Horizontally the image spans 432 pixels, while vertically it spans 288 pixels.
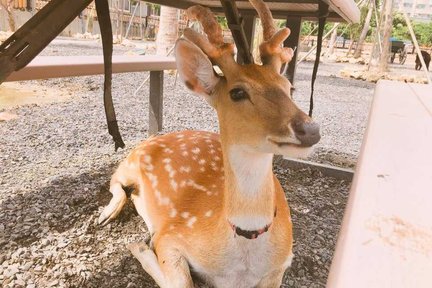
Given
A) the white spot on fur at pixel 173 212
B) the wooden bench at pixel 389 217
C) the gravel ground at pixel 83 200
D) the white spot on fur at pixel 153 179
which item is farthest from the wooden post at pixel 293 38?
the wooden bench at pixel 389 217

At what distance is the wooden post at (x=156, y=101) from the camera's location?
11.1 ft

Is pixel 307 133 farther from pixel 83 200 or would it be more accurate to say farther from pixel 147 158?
pixel 83 200

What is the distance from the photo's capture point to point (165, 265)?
59.1 inches

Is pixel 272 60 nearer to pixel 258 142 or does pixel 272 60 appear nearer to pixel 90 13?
pixel 258 142

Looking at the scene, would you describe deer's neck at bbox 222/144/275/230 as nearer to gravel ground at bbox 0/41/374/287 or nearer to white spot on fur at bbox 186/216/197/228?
white spot on fur at bbox 186/216/197/228

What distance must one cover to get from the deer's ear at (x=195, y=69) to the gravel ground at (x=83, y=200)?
Result: 768 mm

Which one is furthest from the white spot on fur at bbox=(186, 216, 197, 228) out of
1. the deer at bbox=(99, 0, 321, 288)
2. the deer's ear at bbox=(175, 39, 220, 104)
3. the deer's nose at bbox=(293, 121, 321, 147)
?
the deer's nose at bbox=(293, 121, 321, 147)

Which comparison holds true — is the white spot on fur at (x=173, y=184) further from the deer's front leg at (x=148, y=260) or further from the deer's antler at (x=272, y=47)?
the deer's antler at (x=272, y=47)

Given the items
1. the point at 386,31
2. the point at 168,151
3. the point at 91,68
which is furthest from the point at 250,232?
the point at 386,31

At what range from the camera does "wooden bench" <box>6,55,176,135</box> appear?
6.08 ft

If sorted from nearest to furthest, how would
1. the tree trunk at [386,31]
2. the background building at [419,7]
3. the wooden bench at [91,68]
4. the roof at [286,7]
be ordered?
the wooden bench at [91,68], the roof at [286,7], the tree trunk at [386,31], the background building at [419,7]

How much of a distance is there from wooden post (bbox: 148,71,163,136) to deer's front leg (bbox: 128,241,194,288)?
74.1 inches

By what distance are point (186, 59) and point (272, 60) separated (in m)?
0.30

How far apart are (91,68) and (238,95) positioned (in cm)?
125
